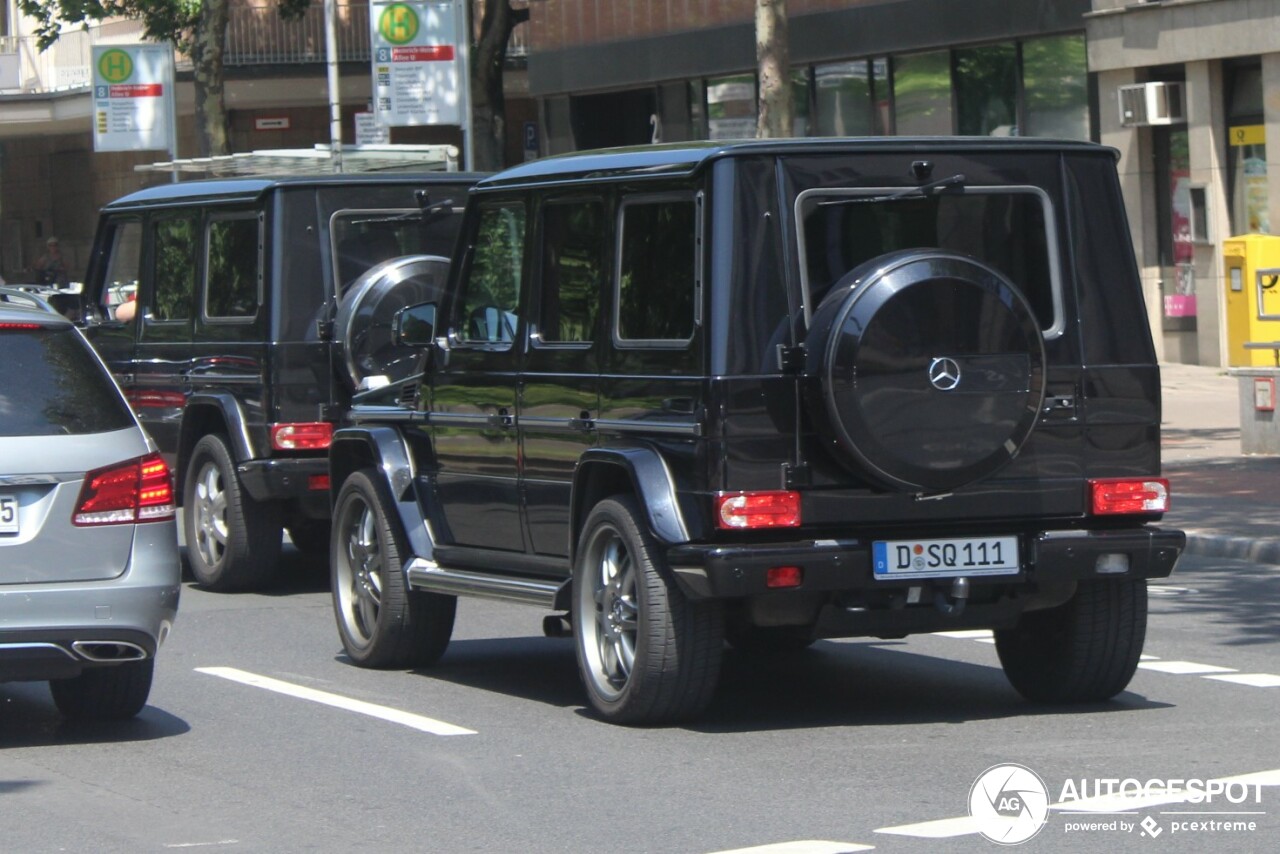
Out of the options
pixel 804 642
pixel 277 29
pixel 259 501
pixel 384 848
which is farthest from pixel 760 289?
pixel 277 29

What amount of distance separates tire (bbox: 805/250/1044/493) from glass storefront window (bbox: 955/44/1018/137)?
2103 cm

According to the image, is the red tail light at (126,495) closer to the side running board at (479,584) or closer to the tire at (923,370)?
the side running board at (479,584)

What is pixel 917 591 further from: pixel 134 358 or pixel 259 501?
pixel 134 358

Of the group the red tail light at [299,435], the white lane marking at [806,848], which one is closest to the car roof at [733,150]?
the white lane marking at [806,848]

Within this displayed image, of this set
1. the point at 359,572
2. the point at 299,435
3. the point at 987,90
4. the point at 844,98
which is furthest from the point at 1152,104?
the point at 359,572

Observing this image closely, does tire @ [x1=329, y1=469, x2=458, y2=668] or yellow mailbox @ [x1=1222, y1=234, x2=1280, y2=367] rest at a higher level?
yellow mailbox @ [x1=1222, y1=234, x2=1280, y2=367]

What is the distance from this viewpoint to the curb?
1345cm

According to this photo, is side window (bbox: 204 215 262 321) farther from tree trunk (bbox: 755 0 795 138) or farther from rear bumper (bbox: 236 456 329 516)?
tree trunk (bbox: 755 0 795 138)

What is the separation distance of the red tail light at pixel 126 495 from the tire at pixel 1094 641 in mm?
3183

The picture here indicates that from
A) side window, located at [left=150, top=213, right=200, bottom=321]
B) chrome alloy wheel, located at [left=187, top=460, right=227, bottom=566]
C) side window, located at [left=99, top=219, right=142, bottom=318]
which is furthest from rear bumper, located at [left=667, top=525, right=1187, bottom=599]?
side window, located at [left=99, top=219, right=142, bottom=318]

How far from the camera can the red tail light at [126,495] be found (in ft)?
Answer: 26.1

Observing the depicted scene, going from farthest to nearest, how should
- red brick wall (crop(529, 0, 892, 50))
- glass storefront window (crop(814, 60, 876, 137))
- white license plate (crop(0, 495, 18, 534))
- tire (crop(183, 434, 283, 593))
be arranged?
red brick wall (crop(529, 0, 892, 50))
glass storefront window (crop(814, 60, 876, 137))
tire (crop(183, 434, 283, 593))
white license plate (crop(0, 495, 18, 534))

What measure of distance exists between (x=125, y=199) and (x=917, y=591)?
7.90 m

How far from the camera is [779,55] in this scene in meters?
19.7
